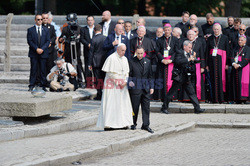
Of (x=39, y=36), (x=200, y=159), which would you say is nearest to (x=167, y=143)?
(x=200, y=159)

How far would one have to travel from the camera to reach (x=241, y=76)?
55.2 ft

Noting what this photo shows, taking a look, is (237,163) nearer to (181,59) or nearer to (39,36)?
(181,59)

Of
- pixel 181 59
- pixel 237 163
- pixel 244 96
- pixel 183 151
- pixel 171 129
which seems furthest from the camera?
pixel 244 96

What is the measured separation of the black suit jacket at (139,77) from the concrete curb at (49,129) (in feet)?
4.75

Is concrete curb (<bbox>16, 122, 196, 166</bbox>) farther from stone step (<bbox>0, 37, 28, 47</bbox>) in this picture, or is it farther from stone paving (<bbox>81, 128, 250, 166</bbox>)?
stone step (<bbox>0, 37, 28, 47</bbox>)

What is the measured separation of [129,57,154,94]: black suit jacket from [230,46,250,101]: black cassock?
500 cm

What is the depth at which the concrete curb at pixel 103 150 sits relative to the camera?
9.17 m

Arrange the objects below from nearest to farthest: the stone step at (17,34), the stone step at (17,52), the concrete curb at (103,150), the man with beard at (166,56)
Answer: the concrete curb at (103,150)
the man with beard at (166,56)
the stone step at (17,52)
the stone step at (17,34)

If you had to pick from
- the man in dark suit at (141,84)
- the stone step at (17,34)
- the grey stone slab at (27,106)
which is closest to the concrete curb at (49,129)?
the grey stone slab at (27,106)

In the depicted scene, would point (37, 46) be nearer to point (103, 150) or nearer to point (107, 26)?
point (107, 26)

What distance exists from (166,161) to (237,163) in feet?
3.61

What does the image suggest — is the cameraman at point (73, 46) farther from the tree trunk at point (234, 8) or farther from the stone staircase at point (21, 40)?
the tree trunk at point (234, 8)

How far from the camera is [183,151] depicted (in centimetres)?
1069

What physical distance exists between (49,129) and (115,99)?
1.43m
